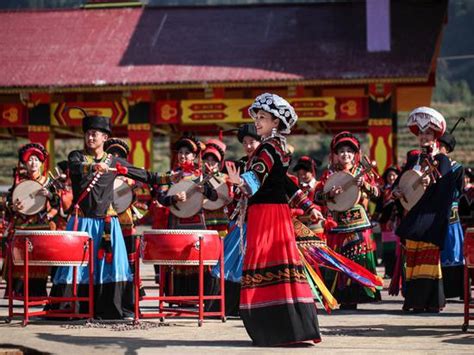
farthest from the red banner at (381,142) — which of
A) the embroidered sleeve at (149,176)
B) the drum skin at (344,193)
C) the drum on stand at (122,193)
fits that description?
the embroidered sleeve at (149,176)

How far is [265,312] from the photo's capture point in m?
7.28

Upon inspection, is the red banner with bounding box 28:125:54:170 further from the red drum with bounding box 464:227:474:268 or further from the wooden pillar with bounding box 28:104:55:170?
the red drum with bounding box 464:227:474:268

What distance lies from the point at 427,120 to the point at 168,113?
1403 cm

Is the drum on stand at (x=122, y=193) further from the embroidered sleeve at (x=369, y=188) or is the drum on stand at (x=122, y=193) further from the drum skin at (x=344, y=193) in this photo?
the embroidered sleeve at (x=369, y=188)

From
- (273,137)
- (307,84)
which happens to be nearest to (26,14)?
(307,84)

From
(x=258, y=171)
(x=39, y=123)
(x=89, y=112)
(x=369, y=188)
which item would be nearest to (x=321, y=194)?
(x=369, y=188)

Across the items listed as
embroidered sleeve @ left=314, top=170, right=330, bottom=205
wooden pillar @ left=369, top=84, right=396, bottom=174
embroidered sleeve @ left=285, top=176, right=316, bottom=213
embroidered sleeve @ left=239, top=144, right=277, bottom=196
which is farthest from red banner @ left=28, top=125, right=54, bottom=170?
embroidered sleeve @ left=239, top=144, right=277, bottom=196

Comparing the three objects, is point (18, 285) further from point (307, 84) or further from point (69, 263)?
point (307, 84)

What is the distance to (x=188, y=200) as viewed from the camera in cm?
1034

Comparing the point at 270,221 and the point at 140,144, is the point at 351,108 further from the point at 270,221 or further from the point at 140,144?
the point at 270,221

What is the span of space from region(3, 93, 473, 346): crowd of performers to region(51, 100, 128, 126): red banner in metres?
11.3

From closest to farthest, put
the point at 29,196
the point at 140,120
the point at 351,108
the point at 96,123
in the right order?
the point at 96,123, the point at 29,196, the point at 351,108, the point at 140,120

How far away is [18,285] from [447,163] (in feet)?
14.9

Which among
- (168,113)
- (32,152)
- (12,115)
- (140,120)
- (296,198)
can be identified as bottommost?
(296,198)
